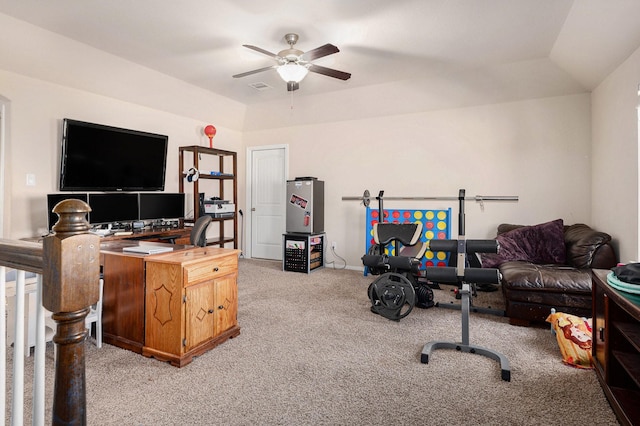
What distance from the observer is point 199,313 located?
252 centimetres

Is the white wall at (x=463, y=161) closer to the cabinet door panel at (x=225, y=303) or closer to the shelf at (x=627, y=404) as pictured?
the shelf at (x=627, y=404)

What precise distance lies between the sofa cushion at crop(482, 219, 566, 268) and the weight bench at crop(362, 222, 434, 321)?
1005 millimetres

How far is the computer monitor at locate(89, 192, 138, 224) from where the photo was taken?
4.00m

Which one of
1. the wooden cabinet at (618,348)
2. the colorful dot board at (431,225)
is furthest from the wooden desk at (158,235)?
the wooden cabinet at (618,348)

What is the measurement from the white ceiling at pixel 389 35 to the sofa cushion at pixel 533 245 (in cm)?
173

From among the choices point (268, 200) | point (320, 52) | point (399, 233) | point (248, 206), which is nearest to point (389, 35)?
point (320, 52)

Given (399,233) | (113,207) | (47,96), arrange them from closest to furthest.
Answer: (399,233), (47,96), (113,207)

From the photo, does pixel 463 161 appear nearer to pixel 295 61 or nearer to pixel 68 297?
pixel 295 61

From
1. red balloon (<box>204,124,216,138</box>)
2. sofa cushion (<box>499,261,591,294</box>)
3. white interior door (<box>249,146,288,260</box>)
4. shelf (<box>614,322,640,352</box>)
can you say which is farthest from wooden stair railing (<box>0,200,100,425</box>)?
white interior door (<box>249,146,288,260</box>)

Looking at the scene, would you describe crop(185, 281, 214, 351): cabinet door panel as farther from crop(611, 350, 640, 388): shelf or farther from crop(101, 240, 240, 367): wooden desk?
crop(611, 350, 640, 388): shelf

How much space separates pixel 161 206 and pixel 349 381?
3.69 meters

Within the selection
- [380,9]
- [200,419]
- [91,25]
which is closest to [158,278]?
[200,419]

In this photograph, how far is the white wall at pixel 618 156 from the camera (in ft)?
10.0

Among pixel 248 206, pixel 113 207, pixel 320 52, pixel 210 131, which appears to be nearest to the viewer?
pixel 320 52
